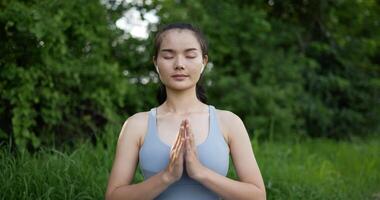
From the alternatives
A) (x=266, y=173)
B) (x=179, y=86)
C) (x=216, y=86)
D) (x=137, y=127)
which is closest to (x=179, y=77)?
(x=179, y=86)

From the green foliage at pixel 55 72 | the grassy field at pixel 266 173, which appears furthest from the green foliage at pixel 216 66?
the grassy field at pixel 266 173

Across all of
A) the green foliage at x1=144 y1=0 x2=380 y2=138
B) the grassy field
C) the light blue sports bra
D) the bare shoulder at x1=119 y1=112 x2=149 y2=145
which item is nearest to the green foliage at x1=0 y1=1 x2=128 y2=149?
the grassy field

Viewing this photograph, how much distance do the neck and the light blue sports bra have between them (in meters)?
0.12

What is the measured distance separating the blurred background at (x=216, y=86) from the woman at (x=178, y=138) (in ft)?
4.59

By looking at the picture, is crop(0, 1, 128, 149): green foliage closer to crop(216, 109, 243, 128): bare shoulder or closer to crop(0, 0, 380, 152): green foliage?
crop(0, 0, 380, 152): green foliage

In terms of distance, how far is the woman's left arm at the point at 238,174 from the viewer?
2.02 metres

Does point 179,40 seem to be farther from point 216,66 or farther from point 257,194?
point 216,66

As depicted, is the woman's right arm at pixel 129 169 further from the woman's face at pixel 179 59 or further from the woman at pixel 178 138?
the woman's face at pixel 179 59

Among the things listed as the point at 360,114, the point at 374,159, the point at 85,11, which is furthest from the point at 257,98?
the point at 85,11

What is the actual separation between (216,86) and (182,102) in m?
4.40

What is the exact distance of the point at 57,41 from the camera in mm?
4488

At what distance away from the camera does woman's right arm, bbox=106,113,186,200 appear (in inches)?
80.9

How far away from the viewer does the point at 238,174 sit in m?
2.18

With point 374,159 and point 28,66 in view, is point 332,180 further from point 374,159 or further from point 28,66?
point 28,66
